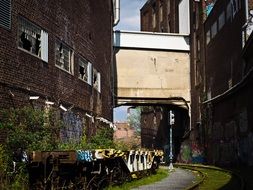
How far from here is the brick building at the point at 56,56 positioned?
582 inches

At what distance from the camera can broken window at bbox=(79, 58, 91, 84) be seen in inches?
970

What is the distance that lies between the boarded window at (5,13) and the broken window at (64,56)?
516 cm

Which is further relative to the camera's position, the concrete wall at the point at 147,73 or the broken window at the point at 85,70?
the concrete wall at the point at 147,73

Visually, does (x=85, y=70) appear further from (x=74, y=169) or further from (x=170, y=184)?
(x=74, y=169)

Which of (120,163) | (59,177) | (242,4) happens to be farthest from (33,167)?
(242,4)

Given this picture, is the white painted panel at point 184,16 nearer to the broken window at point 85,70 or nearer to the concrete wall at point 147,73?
the concrete wall at point 147,73

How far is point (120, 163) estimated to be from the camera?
55.7 feet

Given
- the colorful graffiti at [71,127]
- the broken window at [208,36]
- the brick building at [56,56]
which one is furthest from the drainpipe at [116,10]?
the colorful graffiti at [71,127]

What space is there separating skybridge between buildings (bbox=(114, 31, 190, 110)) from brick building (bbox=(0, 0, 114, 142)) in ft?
38.5

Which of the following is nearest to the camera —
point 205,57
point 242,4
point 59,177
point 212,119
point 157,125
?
point 59,177

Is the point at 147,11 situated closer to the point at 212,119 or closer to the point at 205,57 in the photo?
the point at 205,57

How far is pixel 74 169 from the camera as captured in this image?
1268 centimetres

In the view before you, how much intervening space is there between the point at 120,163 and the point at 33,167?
5.32m

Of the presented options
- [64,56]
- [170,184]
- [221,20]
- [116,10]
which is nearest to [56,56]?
[64,56]
